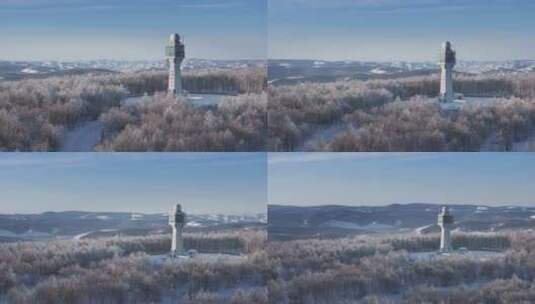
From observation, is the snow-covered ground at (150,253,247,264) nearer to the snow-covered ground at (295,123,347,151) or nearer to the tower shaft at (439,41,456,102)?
the snow-covered ground at (295,123,347,151)

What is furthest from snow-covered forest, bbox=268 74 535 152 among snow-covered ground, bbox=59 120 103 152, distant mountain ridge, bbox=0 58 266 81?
snow-covered ground, bbox=59 120 103 152

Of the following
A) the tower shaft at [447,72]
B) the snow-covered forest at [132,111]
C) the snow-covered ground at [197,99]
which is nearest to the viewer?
the snow-covered forest at [132,111]

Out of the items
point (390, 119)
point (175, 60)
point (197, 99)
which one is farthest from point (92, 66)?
point (390, 119)

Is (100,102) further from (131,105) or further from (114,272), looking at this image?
(114,272)

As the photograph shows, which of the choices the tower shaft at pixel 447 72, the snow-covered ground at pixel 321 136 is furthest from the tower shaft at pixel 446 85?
the snow-covered ground at pixel 321 136

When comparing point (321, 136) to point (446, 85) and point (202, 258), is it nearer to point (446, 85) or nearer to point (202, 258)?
point (446, 85)

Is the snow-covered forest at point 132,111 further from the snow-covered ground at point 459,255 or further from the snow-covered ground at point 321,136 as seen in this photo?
the snow-covered ground at point 459,255

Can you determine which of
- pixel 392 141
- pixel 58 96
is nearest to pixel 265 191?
pixel 392 141
